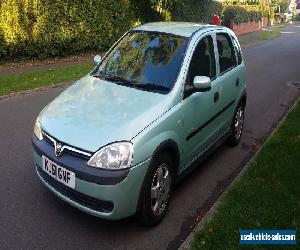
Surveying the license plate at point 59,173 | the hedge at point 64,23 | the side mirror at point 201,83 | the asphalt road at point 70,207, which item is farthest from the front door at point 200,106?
the hedge at point 64,23

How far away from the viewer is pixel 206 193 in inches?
205

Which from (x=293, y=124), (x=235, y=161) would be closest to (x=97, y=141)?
(x=235, y=161)

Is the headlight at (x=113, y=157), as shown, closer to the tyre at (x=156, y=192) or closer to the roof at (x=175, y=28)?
the tyre at (x=156, y=192)

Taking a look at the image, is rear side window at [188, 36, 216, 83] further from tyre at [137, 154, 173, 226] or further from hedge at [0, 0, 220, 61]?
hedge at [0, 0, 220, 61]

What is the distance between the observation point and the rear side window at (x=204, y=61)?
4.91 meters

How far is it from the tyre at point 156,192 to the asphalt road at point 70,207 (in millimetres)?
160

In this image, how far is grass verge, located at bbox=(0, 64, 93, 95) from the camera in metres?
10.0

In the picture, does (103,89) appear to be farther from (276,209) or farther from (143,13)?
(143,13)

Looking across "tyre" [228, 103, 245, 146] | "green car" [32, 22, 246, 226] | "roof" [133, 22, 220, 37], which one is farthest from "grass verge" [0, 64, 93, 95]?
"tyre" [228, 103, 245, 146]

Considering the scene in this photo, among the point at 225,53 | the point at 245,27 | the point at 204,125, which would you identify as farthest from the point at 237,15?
the point at 204,125

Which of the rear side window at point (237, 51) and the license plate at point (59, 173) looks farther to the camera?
the rear side window at point (237, 51)

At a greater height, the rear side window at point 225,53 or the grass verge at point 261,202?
the rear side window at point 225,53

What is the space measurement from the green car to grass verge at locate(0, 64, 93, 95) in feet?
16.9

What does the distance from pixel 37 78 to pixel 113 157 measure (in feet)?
27.3
